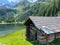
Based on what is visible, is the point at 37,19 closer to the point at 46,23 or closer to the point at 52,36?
the point at 46,23

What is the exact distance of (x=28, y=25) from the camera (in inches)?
1364

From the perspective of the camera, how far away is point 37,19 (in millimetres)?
29672

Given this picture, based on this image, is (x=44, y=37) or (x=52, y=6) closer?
(x=44, y=37)

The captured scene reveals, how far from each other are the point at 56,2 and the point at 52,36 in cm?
7592

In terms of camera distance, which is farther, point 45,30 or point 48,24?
point 48,24

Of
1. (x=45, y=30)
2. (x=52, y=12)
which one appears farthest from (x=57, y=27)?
(x=52, y=12)

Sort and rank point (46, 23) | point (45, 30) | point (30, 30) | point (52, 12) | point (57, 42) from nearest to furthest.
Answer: point (45, 30)
point (57, 42)
point (46, 23)
point (30, 30)
point (52, 12)

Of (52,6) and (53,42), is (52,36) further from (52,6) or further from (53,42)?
(52,6)

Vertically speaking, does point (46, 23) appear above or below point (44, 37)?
above

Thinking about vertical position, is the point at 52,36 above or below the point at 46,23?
below

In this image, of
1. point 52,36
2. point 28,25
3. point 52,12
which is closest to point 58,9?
point 52,12

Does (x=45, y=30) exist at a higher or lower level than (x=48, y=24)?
lower

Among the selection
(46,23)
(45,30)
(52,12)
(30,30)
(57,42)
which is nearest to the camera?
(45,30)

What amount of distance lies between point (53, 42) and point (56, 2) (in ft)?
250
